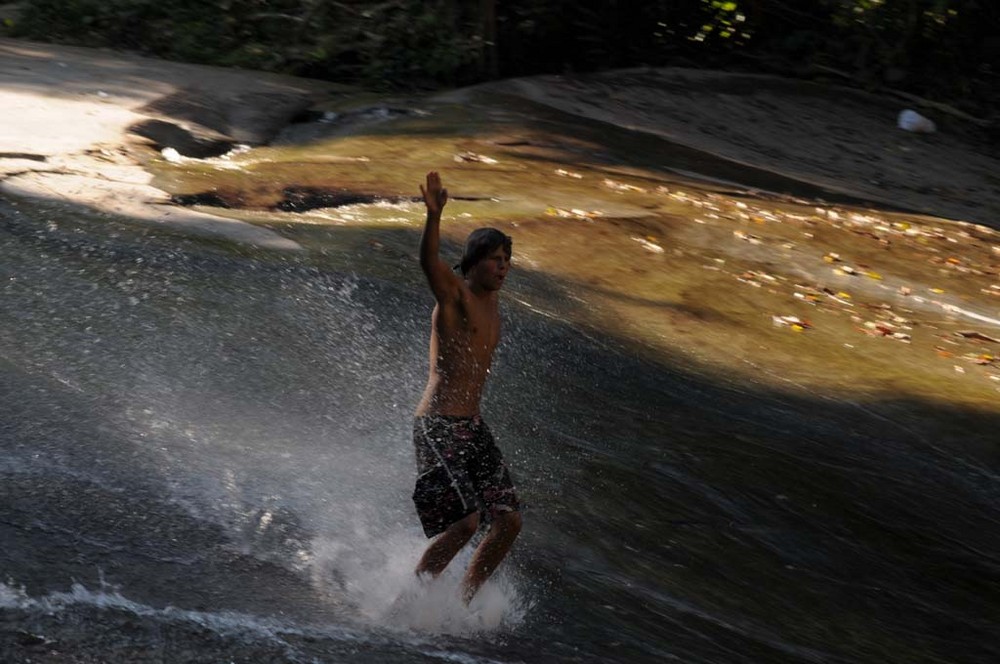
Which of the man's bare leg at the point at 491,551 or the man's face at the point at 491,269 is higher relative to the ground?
the man's face at the point at 491,269

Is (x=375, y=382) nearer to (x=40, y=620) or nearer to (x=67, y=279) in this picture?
(x=67, y=279)

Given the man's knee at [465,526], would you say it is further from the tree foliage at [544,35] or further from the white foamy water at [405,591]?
the tree foliage at [544,35]

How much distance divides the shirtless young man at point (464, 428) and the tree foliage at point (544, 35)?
10830 mm

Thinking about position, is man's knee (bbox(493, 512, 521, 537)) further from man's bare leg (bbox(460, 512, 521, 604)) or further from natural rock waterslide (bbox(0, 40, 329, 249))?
natural rock waterslide (bbox(0, 40, 329, 249))

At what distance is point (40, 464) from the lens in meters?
5.27

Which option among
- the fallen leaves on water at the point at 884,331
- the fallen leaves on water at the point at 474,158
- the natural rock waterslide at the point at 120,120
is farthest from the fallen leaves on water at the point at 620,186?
the natural rock waterslide at the point at 120,120

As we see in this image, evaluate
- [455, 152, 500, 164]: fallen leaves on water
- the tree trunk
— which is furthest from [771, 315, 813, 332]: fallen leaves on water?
the tree trunk

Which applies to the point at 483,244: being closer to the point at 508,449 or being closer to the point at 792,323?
the point at 508,449

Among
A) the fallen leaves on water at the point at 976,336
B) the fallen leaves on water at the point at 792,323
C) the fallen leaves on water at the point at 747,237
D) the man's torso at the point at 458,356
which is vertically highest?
the man's torso at the point at 458,356

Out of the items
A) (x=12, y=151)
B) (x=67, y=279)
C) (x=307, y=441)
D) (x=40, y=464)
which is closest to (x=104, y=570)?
(x=40, y=464)

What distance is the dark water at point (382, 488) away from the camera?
Result: 179 inches

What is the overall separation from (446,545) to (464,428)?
1.41 feet

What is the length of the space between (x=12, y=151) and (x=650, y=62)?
34.3 feet

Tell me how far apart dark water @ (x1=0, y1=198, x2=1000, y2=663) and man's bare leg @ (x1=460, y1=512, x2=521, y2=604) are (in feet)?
0.49
